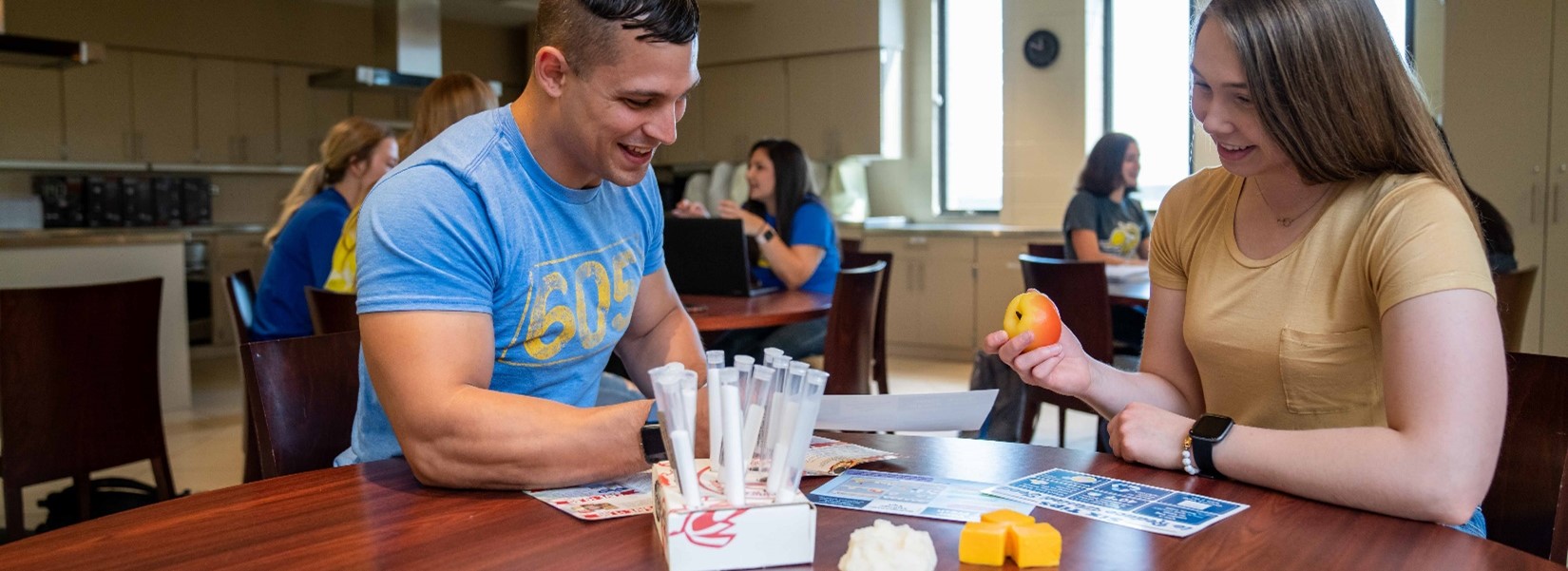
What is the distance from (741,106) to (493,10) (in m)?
2.05

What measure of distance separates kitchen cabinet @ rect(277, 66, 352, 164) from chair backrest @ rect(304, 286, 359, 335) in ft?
20.0

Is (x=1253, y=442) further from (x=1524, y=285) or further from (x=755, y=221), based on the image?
(x=755, y=221)

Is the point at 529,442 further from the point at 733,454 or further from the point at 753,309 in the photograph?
the point at 753,309

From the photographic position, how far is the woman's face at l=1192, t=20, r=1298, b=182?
130 cm

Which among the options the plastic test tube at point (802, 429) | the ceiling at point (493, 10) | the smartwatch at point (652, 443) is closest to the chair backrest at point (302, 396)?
the smartwatch at point (652, 443)

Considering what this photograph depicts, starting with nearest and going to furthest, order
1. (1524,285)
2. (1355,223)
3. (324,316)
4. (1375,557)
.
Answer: (1375,557) < (1355,223) < (324,316) < (1524,285)

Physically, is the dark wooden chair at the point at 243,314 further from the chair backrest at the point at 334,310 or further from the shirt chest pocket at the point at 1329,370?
the shirt chest pocket at the point at 1329,370

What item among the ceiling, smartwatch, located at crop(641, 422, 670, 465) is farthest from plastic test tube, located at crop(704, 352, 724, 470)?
the ceiling

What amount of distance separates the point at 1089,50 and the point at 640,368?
582cm

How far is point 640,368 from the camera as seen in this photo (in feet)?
5.73

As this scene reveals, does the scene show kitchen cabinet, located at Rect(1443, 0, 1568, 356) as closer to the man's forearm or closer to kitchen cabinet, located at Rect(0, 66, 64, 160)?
the man's forearm

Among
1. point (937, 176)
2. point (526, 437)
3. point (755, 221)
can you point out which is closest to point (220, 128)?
point (937, 176)

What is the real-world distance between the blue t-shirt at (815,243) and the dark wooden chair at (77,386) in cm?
190

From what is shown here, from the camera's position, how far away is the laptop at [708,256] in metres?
3.57
